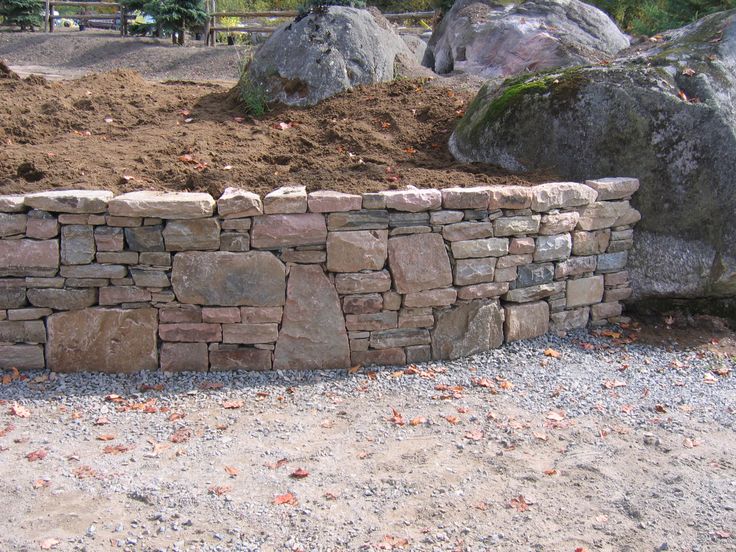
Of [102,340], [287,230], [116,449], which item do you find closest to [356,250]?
[287,230]

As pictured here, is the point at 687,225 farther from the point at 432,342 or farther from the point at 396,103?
the point at 396,103

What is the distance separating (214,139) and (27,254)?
1.88 metres

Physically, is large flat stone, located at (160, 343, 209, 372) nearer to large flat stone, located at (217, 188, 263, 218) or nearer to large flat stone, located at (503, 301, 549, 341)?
→ large flat stone, located at (217, 188, 263, 218)

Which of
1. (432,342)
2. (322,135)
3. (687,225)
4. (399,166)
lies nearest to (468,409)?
(432,342)

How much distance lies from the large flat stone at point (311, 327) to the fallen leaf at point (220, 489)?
1.31 meters

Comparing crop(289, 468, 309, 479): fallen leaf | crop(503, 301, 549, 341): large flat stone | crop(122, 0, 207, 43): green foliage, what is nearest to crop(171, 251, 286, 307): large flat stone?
crop(289, 468, 309, 479): fallen leaf

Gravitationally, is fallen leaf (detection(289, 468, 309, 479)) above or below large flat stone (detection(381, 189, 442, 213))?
below

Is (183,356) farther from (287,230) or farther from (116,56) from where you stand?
(116,56)

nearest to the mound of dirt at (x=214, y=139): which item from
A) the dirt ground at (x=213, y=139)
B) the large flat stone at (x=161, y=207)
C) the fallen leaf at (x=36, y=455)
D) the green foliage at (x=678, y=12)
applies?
the dirt ground at (x=213, y=139)

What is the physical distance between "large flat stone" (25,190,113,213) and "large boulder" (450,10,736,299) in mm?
2882

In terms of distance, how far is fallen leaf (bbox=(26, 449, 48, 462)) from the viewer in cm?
346

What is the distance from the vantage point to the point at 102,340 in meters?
4.36

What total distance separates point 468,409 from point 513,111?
253 cm

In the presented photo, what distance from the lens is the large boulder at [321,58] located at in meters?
6.40
